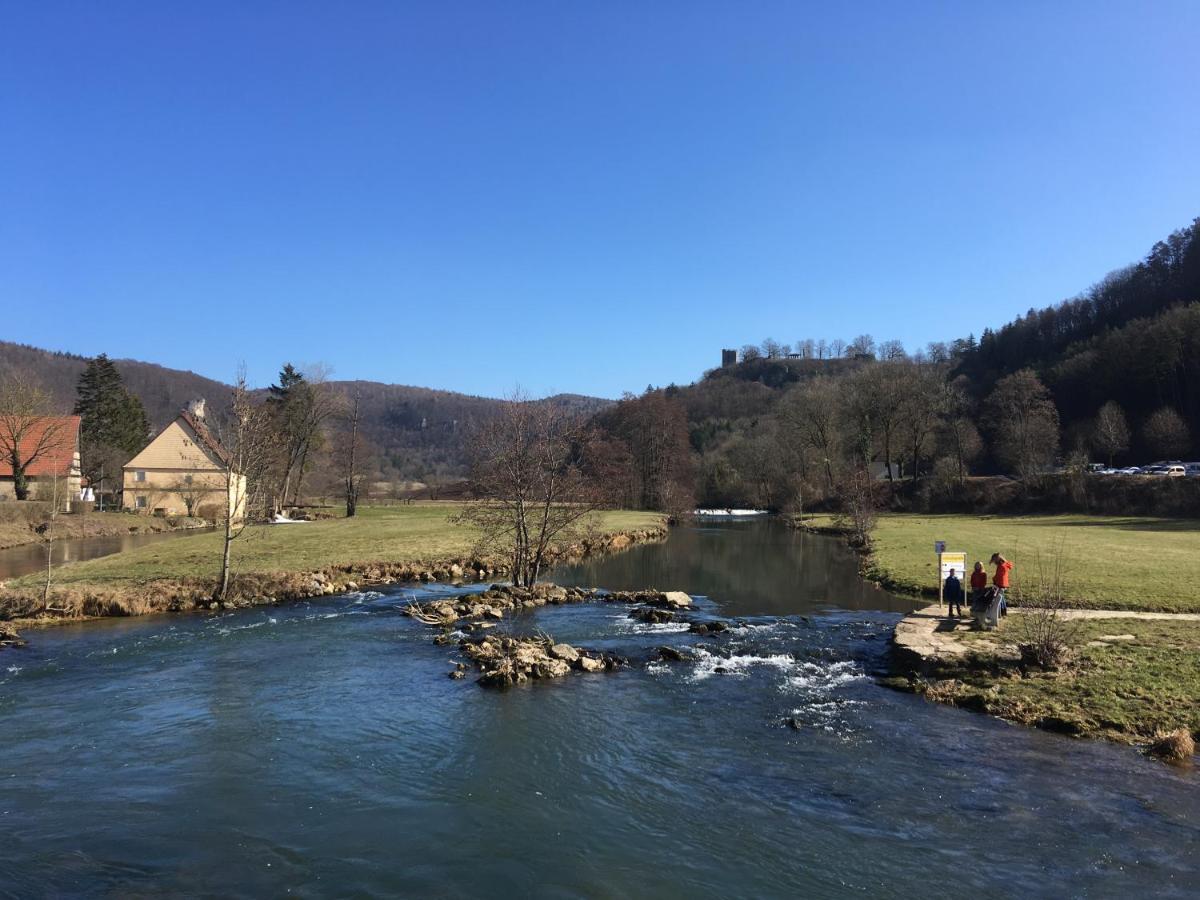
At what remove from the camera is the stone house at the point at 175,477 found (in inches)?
2264

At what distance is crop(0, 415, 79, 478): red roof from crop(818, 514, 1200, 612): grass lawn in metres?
56.6

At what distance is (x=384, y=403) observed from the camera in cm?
14875

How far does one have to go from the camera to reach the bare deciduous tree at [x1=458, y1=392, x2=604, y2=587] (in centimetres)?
2466

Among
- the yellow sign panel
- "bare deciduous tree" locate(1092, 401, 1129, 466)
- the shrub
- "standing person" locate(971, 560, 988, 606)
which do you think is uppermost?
"bare deciduous tree" locate(1092, 401, 1129, 466)

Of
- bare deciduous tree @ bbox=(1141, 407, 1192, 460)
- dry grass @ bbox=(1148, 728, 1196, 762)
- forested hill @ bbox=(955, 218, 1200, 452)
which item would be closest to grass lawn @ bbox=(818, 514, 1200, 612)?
dry grass @ bbox=(1148, 728, 1196, 762)

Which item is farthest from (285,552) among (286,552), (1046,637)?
(1046,637)

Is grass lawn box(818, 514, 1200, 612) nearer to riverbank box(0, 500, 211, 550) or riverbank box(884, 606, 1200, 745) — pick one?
riverbank box(884, 606, 1200, 745)

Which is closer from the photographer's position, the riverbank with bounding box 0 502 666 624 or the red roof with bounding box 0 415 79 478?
the riverbank with bounding box 0 502 666 624

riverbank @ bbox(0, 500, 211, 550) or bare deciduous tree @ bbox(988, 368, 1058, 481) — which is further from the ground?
bare deciduous tree @ bbox(988, 368, 1058, 481)

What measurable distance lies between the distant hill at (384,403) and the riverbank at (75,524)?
2735 centimetres

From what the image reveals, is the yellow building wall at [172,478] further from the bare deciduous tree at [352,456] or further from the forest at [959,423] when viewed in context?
the forest at [959,423]

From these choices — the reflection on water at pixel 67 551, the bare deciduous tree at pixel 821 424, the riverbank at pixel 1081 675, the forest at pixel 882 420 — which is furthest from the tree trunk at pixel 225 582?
the bare deciduous tree at pixel 821 424

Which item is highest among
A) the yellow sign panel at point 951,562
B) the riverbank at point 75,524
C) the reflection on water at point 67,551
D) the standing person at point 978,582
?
the yellow sign panel at point 951,562

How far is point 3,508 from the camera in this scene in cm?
4384
